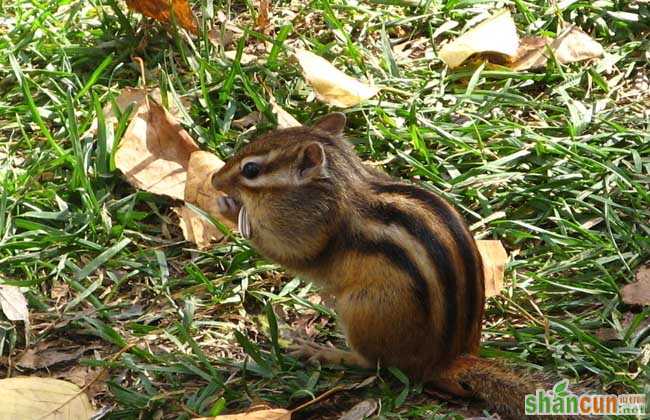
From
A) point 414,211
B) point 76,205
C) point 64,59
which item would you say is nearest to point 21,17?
point 64,59

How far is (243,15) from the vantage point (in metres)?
6.36

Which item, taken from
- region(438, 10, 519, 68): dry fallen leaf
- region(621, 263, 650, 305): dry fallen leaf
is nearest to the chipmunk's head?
region(621, 263, 650, 305): dry fallen leaf

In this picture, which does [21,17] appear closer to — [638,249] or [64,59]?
[64,59]

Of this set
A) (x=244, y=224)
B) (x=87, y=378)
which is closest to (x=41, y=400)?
(x=87, y=378)

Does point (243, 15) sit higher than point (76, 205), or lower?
higher

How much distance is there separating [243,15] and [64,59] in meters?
1.11

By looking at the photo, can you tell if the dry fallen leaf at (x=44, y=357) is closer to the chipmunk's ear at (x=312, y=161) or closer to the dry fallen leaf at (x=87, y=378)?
the dry fallen leaf at (x=87, y=378)

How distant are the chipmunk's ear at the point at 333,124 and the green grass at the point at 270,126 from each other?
64cm

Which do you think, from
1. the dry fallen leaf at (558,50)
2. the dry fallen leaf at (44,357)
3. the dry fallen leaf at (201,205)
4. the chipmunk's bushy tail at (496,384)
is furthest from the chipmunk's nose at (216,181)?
the dry fallen leaf at (558,50)

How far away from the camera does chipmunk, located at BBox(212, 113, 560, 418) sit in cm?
406

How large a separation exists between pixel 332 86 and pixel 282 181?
1.18 metres

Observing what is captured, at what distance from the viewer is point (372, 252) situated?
4215 mm

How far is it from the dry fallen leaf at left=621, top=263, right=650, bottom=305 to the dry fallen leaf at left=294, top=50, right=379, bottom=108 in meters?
1.68

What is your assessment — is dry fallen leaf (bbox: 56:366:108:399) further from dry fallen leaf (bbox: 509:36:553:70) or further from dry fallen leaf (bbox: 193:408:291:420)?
dry fallen leaf (bbox: 509:36:553:70)
